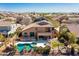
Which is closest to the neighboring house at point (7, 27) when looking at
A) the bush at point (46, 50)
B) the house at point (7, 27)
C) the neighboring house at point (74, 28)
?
the house at point (7, 27)

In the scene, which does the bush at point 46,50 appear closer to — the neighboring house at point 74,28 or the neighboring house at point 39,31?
the neighboring house at point 39,31

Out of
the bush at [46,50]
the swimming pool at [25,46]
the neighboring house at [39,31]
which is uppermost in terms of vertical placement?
the neighboring house at [39,31]

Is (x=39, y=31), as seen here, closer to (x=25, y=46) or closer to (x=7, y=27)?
(x=25, y=46)

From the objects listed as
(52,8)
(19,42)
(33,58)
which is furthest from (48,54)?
(52,8)

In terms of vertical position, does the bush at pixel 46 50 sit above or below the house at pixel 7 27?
below

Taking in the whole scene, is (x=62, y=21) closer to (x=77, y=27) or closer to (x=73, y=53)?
(x=77, y=27)

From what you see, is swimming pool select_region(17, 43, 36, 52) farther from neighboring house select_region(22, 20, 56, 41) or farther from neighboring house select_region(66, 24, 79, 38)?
neighboring house select_region(66, 24, 79, 38)

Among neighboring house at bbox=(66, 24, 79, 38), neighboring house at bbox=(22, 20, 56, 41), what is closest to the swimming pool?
neighboring house at bbox=(22, 20, 56, 41)

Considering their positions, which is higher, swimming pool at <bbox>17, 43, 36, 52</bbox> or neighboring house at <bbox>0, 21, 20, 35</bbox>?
neighboring house at <bbox>0, 21, 20, 35</bbox>
